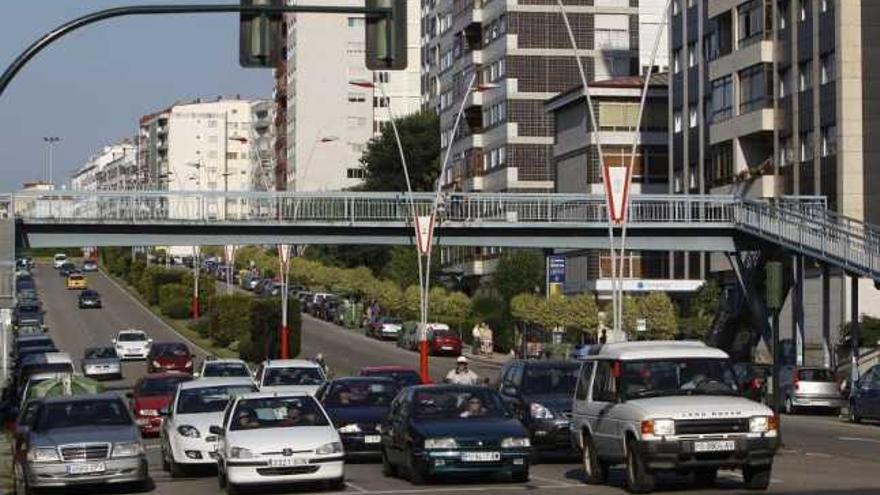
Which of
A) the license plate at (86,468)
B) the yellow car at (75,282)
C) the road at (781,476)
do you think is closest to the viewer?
the road at (781,476)

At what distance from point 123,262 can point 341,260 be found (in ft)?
118

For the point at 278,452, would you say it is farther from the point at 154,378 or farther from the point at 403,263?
the point at 403,263

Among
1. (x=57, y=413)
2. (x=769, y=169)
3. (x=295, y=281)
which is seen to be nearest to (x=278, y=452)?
(x=57, y=413)

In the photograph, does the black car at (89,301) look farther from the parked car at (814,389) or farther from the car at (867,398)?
the car at (867,398)

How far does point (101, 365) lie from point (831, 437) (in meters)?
42.5

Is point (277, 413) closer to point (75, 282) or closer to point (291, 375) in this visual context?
point (291, 375)

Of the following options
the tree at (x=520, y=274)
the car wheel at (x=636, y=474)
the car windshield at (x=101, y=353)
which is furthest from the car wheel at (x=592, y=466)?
the tree at (x=520, y=274)

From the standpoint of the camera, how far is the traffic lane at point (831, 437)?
31378 mm

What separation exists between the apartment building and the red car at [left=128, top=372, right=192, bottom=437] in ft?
97.0

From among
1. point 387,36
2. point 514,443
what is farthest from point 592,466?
point 387,36

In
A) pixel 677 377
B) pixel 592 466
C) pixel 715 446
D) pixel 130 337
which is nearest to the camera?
pixel 715 446

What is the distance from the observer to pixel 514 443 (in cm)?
2397

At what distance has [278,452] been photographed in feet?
77.4

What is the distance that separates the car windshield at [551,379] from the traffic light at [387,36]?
35.9 ft
